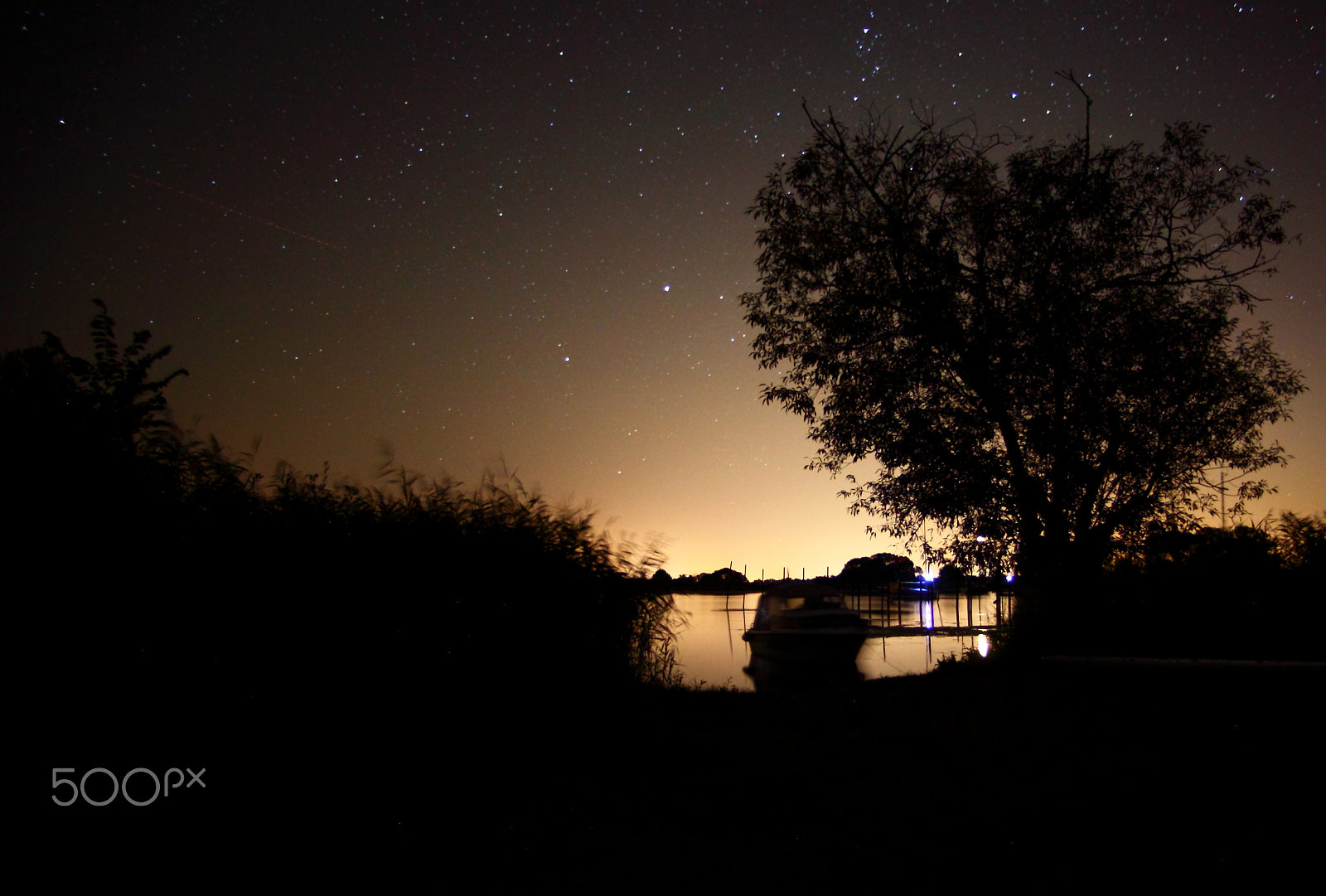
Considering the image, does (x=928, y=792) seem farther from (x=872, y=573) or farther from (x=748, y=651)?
(x=872, y=573)

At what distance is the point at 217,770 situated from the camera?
4.34m

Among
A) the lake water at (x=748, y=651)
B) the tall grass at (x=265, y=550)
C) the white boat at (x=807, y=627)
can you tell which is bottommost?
the lake water at (x=748, y=651)

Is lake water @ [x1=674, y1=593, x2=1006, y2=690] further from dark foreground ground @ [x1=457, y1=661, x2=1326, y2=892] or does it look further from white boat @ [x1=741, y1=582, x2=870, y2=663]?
dark foreground ground @ [x1=457, y1=661, x2=1326, y2=892]

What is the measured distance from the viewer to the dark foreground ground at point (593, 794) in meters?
3.89

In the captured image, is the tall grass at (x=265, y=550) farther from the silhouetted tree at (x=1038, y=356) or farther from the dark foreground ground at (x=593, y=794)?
the silhouetted tree at (x=1038, y=356)

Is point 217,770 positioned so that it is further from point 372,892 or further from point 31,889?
point 372,892

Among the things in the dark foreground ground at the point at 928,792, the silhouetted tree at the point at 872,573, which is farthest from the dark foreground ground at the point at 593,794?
the silhouetted tree at the point at 872,573

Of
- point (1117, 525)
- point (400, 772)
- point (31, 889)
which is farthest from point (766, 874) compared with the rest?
point (1117, 525)

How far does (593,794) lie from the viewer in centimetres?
515

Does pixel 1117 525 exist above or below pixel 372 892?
above

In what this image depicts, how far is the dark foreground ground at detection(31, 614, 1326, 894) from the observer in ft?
12.8

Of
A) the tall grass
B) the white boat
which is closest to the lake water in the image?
the white boat

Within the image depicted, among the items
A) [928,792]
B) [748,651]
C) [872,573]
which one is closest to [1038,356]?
[928,792]

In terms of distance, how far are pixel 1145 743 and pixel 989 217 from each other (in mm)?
7532
